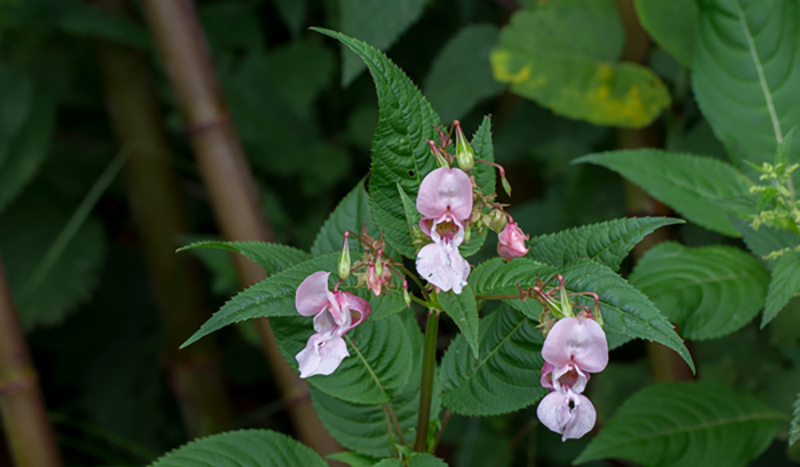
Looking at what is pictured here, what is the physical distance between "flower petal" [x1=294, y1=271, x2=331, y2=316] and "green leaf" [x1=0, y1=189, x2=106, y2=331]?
118 centimetres

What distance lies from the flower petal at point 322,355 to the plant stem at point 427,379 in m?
0.09

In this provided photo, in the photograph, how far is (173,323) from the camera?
1420mm

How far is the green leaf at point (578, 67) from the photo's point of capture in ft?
3.54

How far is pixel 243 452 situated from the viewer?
648 millimetres

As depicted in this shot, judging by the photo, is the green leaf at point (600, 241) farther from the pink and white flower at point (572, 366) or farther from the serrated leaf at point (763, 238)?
the serrated leaf at point (763, 238)

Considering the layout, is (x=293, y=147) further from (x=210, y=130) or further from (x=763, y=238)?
(x=763, y=238)

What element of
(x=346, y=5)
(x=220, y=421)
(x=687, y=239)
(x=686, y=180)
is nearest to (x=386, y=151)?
(x=686, y=180)

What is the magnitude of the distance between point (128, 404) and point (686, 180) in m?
1.46

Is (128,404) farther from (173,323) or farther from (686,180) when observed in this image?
(686,180)

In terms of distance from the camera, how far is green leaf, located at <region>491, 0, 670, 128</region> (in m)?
1.08

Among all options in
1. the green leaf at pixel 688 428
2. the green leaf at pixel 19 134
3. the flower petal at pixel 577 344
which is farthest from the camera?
the green leaf at pixel 19 134

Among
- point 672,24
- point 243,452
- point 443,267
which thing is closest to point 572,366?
point 443,267

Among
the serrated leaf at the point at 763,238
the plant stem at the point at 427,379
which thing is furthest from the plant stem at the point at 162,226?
the serrated leaf at the point at 763,238

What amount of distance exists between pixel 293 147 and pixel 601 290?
1.14 m
